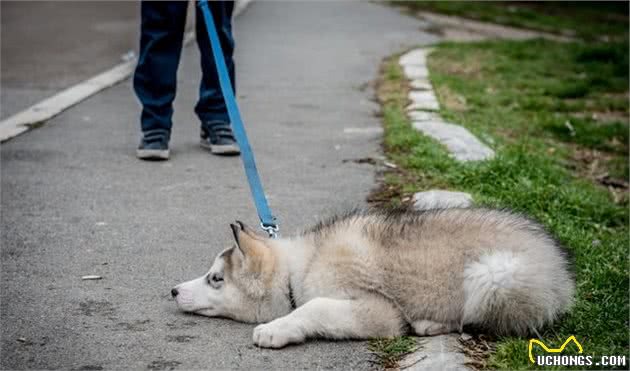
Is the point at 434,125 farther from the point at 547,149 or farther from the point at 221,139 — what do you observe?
the point at 221,139

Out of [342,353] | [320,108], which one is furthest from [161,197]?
[320,108]

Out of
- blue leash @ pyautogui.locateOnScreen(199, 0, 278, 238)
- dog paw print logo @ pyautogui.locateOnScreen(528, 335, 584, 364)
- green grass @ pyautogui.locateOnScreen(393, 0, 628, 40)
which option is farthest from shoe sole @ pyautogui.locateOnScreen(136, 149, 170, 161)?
green grass @ pyautogui.locateOnScreen(393, 0, 628, 40)

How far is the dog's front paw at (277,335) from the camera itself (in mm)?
3254

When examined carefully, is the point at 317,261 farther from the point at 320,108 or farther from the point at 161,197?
the point at 320,108

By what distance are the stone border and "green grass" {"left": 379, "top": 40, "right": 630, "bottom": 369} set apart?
10cm

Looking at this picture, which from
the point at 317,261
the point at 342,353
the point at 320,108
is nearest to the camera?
the point at 342,353

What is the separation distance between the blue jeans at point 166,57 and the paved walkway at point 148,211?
0.32 meters

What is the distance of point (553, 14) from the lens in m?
17.3

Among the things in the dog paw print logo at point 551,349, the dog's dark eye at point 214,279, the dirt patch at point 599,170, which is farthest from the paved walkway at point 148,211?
the dirt patch at point 599,170

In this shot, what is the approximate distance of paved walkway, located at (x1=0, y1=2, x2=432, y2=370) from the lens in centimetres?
327

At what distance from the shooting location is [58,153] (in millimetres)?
6172

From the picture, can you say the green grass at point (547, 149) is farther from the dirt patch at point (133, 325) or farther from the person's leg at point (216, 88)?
the dirt patch at point (133, 325)

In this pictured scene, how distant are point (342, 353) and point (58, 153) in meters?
3.47

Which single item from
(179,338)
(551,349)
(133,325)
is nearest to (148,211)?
(133,325)
